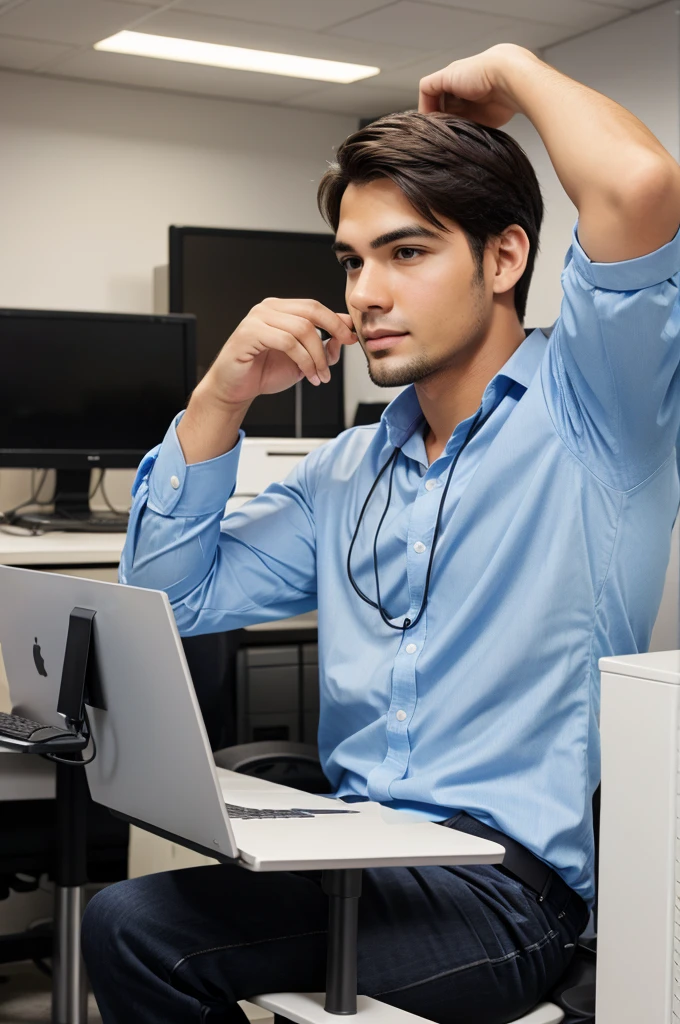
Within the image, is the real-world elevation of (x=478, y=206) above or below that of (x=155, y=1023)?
above

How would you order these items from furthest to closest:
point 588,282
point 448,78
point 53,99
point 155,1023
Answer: point 53,99 < point 448,78 < point 588,282 < point 155,1023

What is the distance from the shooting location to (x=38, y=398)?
3.36 m

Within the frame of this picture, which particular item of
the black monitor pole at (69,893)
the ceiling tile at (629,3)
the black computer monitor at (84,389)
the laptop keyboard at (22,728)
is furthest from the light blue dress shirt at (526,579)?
the ceiling tile at (629,3)

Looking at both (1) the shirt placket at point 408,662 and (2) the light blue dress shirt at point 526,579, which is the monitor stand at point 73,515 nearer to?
(2) the light blue dress shirt at point 526,579

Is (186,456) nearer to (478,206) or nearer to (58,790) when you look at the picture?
(478,206)

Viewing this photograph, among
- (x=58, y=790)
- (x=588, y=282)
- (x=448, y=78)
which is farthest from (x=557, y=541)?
(x=58, y=790)

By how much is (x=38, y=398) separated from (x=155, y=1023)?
96.8 inches

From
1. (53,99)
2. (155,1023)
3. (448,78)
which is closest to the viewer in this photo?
(155,1023)

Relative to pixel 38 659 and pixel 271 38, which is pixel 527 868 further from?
pixel 271 38

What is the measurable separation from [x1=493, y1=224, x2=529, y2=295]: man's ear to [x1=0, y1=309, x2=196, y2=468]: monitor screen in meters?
2.02

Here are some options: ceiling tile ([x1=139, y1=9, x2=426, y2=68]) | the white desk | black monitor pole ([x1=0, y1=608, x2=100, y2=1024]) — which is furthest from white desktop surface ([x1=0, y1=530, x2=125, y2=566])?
ceiling tile ([x1=139, y1=9, x2=426, y2=68])

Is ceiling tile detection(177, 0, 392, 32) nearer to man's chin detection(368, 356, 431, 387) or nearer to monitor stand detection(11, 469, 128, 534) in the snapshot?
monitor stand detection(11, 469, 128, 534)

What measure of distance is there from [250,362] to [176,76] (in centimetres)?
335

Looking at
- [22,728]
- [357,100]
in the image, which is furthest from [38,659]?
[357,100]
